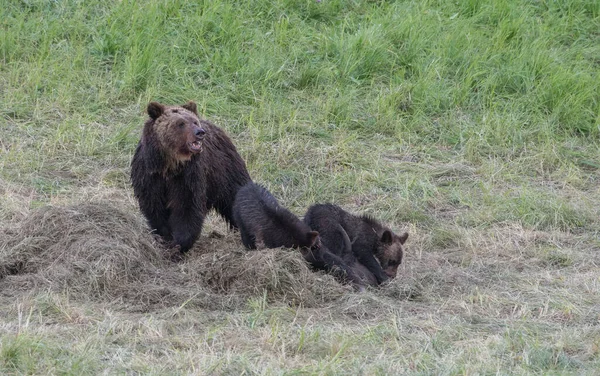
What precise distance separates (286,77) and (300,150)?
5.06 feet

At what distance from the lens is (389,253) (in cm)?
837

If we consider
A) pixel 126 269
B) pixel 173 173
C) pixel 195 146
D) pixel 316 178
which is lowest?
pixel 316 178

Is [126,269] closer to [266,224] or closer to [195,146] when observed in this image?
[266,224]

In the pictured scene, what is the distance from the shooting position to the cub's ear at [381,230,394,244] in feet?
27.4

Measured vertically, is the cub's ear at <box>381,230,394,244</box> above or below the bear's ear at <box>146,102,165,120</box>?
below

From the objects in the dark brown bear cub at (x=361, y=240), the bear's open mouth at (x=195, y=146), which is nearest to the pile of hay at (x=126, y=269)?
the dark brown bear cub at (x=361, y=240)

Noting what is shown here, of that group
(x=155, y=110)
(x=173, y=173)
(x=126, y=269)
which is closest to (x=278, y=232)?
(x=173, y=173)

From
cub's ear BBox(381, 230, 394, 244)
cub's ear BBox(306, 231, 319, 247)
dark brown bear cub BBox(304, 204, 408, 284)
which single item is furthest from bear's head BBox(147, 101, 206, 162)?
cub's ear BBox(381, 230, 394, 244)

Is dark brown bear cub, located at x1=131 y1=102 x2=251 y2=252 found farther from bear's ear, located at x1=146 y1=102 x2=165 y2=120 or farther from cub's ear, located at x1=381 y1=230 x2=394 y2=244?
cub's ear, located at x1=381 y1=230 x2=394 y2=244

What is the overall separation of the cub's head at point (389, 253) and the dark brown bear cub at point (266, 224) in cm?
66

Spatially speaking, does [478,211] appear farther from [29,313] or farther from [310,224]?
[29,313]

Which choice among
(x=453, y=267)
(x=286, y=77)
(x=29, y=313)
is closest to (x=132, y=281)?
(x=29, y=313)

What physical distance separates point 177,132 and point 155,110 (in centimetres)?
30

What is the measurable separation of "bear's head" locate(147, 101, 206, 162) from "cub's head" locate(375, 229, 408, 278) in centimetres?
157
